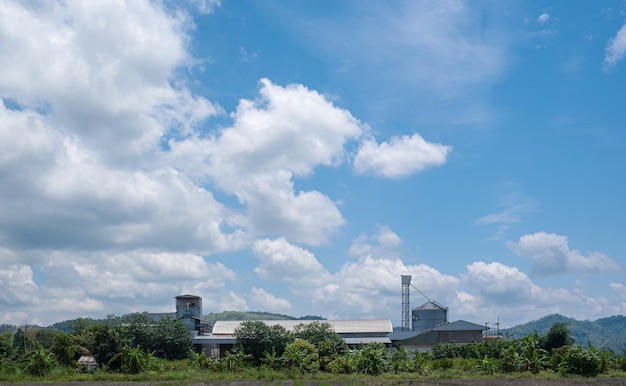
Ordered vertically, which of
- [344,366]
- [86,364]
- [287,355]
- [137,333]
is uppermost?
[137,333]

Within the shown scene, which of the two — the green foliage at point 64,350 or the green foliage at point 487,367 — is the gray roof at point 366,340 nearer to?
the green foliage at point 487,367

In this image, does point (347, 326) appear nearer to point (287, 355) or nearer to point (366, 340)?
point (366, 340)

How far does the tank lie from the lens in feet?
272

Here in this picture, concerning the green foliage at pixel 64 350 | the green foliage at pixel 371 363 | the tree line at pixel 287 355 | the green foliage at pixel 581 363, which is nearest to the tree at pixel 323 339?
the tree line at pixel 287 355

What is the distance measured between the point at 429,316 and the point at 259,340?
33889 mm

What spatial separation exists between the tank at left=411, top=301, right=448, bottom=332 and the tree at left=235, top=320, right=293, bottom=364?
31.3 m

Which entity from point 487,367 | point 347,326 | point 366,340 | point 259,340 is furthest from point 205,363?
point 347,326

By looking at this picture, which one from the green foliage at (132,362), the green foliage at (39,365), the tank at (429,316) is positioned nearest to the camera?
the green foliage at (39,365)

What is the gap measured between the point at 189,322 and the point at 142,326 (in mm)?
18709

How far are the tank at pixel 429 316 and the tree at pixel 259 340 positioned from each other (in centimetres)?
3128

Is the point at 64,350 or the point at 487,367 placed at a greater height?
the point at 64,350

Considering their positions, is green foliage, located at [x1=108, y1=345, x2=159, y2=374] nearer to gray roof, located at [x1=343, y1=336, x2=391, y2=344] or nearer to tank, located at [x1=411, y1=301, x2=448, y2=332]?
gray roof, located at [x1=343, y1=336, x2=391, y2=344]

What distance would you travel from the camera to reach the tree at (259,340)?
56.8 metres

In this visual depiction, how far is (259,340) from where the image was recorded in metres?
57.1
